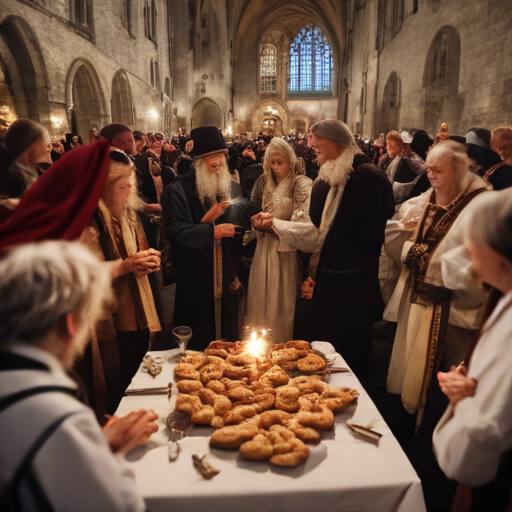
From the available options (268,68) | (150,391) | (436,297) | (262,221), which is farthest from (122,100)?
(268,68)

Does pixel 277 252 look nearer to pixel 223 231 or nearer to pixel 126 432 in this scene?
pixel 223 231

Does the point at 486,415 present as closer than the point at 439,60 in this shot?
Yes

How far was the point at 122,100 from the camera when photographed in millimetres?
13812

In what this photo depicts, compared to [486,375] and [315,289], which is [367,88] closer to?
[315,289]

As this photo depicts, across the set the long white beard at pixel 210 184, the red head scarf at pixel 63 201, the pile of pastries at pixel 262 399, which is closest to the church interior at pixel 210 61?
the long white beard at pixel 210 184

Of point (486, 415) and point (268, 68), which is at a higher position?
point (268, 68)

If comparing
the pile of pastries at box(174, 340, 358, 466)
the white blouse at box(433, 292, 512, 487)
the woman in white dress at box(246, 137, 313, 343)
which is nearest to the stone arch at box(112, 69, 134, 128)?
the woman in white dress at box(246, 137, 313, 343)

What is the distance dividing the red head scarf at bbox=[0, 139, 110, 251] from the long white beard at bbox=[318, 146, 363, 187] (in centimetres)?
209

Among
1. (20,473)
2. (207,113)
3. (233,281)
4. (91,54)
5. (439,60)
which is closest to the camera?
(20,473)

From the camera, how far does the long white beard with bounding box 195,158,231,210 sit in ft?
10.9

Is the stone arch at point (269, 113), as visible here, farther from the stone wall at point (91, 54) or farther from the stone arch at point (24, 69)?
the stone arch at point (24, 69)

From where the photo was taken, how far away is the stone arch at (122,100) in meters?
13.1

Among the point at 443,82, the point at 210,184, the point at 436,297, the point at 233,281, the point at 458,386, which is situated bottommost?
the point at 233,281

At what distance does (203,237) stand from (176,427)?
167 centimetres
